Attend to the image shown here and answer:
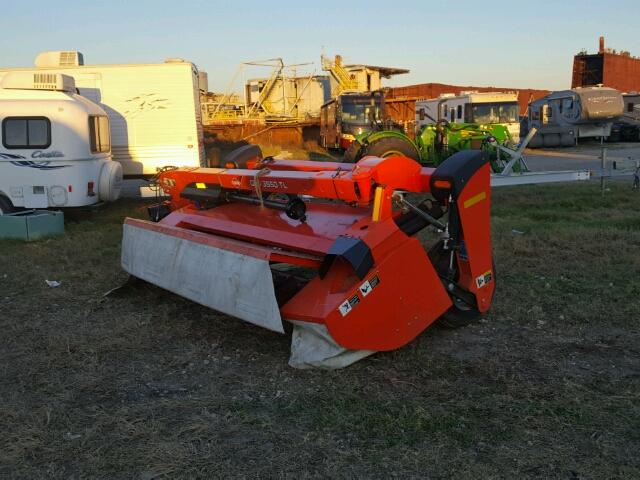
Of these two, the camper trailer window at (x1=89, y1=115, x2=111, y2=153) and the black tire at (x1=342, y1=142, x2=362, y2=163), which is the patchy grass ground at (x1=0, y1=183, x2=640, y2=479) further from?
the black tire at (x1=342, y1=142, x2=362, y2=163)

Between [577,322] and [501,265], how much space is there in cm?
171

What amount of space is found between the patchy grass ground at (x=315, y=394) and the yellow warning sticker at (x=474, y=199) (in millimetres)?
1021

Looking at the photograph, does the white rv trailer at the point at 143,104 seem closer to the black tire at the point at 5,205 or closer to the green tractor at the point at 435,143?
the black tire at the point at 5,205

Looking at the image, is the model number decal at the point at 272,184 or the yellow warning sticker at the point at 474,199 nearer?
the yellow warning sticker at the point at 474,199

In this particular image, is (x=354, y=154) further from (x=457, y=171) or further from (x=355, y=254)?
(x=355, y=254)

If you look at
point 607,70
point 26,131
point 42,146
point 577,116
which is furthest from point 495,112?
point 607,70

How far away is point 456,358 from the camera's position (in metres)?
4.14

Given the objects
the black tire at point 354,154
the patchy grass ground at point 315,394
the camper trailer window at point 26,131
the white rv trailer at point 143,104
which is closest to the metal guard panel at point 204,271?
the patchy grass ground at point 315,394

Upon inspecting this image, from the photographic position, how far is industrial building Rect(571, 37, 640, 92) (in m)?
38.1

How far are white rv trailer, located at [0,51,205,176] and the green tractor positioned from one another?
11.5 feet

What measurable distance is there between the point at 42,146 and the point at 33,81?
1185 millimetres

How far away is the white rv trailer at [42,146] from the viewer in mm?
9414

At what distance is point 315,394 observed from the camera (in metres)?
3.63

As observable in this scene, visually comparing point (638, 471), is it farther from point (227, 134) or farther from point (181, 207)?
point (227, 134)
